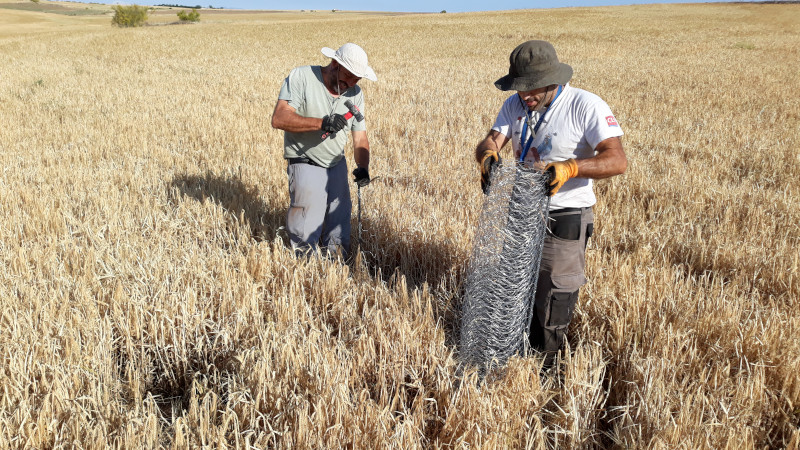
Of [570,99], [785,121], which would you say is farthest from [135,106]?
[785,121]

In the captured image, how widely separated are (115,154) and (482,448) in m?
6.69

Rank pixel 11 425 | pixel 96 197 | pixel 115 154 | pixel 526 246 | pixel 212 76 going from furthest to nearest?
1. pixel 212 76
2. pixel 115 154
3. pixel 96 197
4. pixel 526 246
5. pixel 11 425

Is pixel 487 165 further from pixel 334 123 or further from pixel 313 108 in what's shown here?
Answer: pixel 313 108

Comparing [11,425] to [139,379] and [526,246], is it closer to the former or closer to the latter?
[139,379]

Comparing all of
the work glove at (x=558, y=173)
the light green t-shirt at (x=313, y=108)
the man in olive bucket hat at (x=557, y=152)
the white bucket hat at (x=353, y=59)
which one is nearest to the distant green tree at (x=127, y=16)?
the light green t-shirt at (x=313, y=108)

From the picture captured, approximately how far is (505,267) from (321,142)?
1.95 metres

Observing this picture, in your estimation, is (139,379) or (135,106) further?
(135,106)

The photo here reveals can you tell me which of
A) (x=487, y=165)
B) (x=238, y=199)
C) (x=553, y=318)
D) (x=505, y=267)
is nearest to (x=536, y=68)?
(x=487, y=165)

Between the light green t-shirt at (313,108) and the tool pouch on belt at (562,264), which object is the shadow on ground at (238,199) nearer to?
the light green t-shirt at (313,108)

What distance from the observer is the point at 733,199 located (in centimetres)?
508

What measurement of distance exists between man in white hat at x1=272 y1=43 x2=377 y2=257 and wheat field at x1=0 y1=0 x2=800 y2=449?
0.30 m

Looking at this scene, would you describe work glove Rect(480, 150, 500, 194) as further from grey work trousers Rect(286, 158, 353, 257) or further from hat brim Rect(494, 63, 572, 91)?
grey work trousers Rect(286, 158, 353, 257)

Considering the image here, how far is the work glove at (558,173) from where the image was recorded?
2.31 m

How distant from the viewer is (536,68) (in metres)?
2.53
